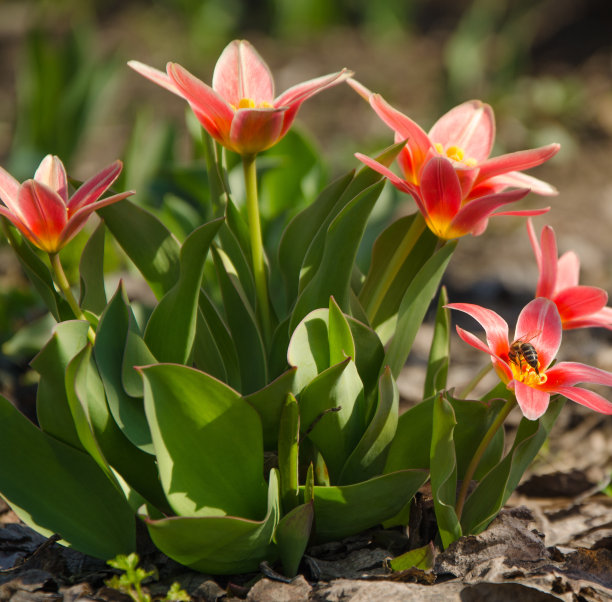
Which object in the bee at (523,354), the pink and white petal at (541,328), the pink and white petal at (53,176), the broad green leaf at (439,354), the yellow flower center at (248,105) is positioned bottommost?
the broad green leaf at (439,354)

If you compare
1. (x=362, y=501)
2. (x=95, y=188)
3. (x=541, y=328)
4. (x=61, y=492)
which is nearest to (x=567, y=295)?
(x=541, y=328)

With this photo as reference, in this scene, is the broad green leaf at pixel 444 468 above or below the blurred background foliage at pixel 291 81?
below

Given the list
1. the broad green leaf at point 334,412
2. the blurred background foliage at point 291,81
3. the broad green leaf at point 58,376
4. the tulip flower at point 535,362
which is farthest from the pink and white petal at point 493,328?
the blurred background foliage at point 291,81

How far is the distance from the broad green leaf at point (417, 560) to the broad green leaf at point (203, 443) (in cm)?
28

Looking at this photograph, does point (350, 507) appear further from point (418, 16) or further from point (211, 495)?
point (418, 16)

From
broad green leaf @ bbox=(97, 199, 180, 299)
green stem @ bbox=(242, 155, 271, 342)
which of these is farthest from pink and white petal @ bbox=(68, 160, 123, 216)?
green stem @ bbox=(242, 155, 271, 342)

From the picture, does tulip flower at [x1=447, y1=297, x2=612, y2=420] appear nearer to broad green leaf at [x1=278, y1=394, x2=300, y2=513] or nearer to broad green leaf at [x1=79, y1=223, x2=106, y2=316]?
broad green leaf at [x1=278, y1=394, x2=300, y2=513]

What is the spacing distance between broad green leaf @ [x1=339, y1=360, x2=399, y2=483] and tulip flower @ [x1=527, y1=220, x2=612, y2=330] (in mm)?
366

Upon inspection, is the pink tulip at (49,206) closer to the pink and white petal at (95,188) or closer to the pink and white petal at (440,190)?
the pink and white petal at (95,188)

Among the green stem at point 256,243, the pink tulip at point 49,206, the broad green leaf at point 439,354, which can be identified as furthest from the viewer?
the broad green leaf at point 439,354

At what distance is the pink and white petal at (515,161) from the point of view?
132cm

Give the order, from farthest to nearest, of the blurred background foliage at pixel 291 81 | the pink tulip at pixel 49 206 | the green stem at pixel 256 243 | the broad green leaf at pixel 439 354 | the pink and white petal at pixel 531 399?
the blurred background foliage at pixel 291 81 → the broad green leaf at pixel 439 354 → the green stem at pixel 256 243 → the pink tulip at pixel 49 206 → the pink and white petal at pixel 531 399

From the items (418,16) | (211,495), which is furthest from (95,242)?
(418,16)

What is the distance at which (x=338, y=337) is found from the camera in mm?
1335
